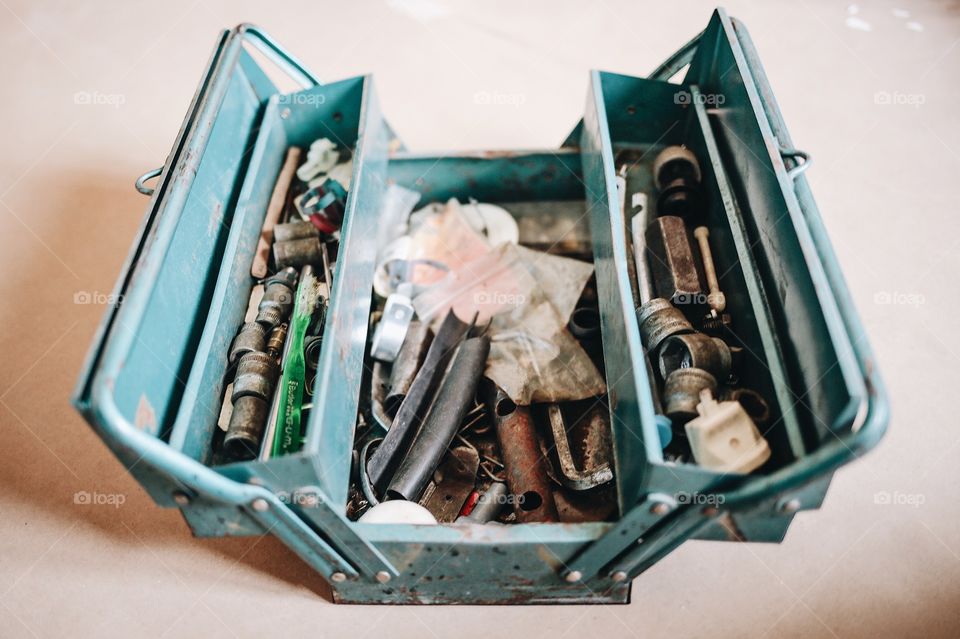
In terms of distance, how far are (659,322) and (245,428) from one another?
3.75 feet

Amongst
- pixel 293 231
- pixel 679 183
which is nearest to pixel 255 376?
pixel 293 231

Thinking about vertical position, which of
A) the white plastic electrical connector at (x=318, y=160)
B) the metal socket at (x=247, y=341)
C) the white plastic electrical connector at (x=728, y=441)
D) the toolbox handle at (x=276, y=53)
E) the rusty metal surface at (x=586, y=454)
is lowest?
the rusty metal surface at (x=586, y=454)

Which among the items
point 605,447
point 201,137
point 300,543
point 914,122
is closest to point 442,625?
point 300,543

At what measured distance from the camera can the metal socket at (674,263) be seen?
198 cm

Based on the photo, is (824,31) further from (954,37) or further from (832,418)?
(832,418)

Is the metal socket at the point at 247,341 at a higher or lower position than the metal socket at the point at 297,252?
lower

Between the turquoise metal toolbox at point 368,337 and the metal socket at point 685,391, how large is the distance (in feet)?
0.43

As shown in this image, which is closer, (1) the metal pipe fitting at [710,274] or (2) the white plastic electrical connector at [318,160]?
(1) the metal pipe fitting at [710,274]

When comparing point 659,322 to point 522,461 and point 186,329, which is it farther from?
point 186,329

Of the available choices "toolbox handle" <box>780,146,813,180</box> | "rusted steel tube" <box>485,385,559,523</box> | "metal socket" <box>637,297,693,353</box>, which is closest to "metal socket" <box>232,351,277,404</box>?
"rusted steel tube" <box>485,385,559,523</box>

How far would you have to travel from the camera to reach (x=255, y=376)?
182 cm

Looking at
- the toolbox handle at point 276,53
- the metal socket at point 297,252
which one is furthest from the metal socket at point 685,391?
the toolbox handle at point 276,53

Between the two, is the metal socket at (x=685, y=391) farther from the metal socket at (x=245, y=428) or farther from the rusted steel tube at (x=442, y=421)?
the metal socket at (x=245, y=428)

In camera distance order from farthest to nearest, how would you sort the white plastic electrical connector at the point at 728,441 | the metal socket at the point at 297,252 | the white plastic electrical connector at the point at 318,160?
the white plastic electrical connector at the point at 318,160, the metal socket at the point at 297,252, the white plastic electrical connector at the point at 728,441
